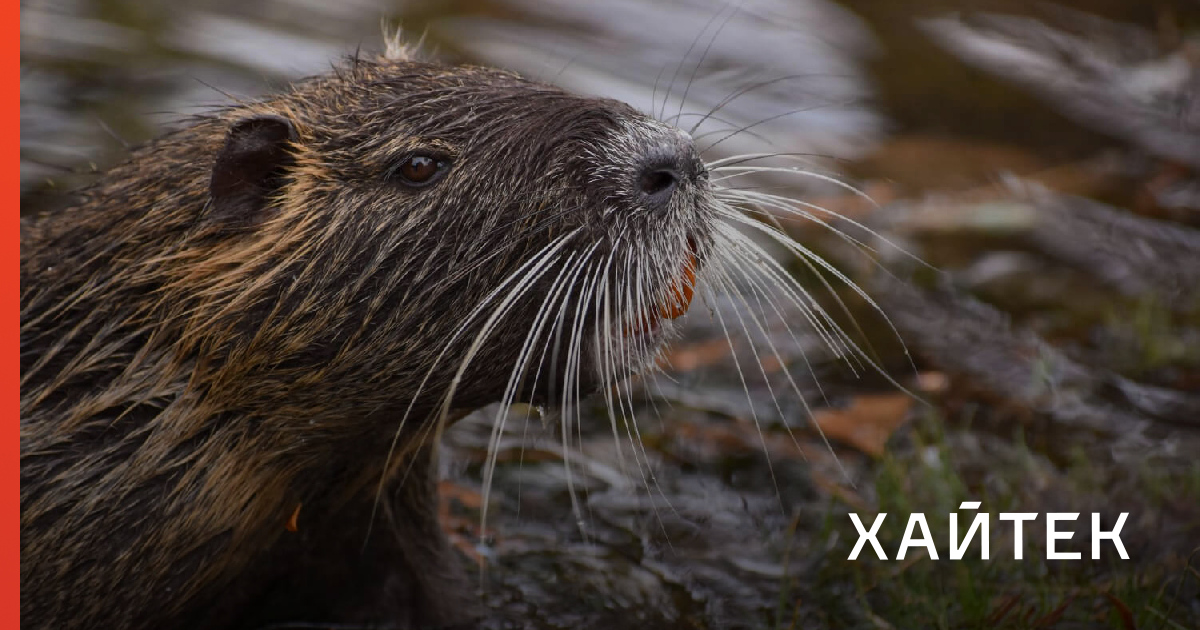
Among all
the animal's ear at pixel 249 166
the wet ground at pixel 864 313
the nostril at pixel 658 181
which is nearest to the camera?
the nostril at pixel 658 181

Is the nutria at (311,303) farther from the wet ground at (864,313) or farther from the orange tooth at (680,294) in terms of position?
the wet ground at (864,313)

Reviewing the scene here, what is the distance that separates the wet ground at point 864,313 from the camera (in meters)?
3.61

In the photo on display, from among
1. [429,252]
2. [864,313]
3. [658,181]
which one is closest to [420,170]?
[429,252]

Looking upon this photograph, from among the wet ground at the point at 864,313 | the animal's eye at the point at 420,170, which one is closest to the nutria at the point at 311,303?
the animal's eye at the point at 420,170

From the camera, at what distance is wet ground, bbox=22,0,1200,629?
3607 mm

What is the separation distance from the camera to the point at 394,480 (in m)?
3.13

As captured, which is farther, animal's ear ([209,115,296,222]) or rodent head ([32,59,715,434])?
animal's ear ([209,115,296,222])

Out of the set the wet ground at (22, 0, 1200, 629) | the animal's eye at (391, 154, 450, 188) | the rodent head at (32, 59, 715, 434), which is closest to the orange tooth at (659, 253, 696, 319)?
the rodent head at (32, 59, 715, 434)

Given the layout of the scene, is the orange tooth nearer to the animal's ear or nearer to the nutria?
the nutria

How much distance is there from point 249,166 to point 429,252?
1.28 feet

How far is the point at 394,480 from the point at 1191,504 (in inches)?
81.0

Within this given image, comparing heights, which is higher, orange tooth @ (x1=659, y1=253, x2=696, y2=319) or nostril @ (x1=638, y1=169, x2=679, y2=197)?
nostril @ (x1=638, y1=169, x2=679, y2=197)

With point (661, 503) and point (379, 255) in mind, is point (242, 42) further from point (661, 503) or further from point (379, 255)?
point (379, 255)

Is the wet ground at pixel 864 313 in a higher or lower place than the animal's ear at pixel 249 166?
lower
